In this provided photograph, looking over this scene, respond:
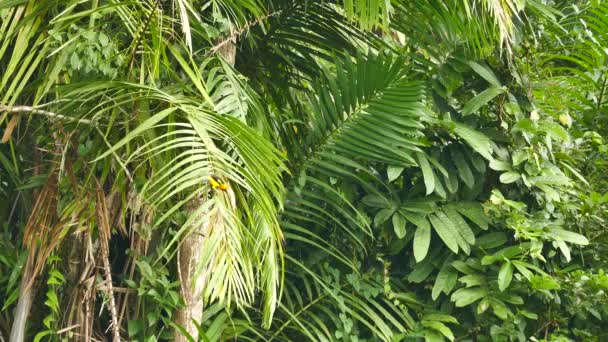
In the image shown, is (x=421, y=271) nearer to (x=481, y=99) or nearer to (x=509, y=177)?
(x=509, y=177)

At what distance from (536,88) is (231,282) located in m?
1.87

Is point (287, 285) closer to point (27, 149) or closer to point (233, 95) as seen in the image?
point (233, 95)

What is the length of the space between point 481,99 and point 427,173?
1.36 ft

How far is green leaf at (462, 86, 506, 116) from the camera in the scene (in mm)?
3150

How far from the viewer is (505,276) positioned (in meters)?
2.92

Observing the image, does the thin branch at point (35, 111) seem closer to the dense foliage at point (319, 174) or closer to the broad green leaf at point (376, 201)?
the dense foliage at point (319, 174)

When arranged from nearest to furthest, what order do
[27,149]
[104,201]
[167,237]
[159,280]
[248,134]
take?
1. [248,134]
2. [104,201]
3. [159,280]
4. [167,237]
5. [27,149]

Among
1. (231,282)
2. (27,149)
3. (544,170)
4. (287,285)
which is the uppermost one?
(27,149)

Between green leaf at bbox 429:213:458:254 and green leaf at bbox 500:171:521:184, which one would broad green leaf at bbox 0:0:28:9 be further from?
green leaf at bbox 500:171:521:184

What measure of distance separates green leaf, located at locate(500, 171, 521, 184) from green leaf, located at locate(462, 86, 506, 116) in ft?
0.91

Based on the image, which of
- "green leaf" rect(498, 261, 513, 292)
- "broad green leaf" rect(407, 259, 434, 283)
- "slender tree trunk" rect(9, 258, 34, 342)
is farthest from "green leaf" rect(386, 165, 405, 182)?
"slender tree trunk" rect(9, 258, 34, 342)

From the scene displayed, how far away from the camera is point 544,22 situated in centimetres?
346

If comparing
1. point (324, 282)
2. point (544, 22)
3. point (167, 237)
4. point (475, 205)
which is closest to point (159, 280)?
point (167, 237)

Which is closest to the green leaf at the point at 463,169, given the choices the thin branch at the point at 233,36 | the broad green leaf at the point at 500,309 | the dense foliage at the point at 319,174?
the dense foliage at the point at 319,174
